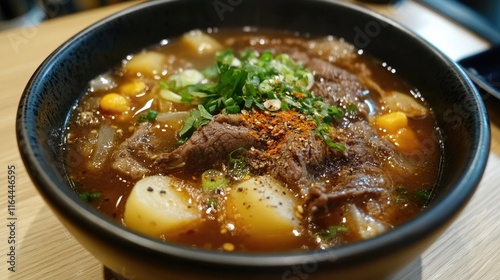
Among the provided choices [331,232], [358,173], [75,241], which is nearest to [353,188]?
[358,173]

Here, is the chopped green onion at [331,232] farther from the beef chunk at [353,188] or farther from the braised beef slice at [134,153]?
the braised beef slice at [134,153]

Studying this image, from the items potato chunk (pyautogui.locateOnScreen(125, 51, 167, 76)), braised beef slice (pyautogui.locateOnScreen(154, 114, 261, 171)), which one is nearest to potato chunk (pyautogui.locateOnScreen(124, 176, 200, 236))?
braised beef slice (pyautogui.locateOnScreen(154, 114, 261, 171))

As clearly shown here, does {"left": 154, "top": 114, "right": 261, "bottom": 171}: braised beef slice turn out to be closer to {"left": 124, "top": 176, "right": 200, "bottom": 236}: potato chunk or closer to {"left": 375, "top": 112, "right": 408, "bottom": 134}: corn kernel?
{"left": 124, "top": 176, "right": 200, "bottom": 236}: potato chunk

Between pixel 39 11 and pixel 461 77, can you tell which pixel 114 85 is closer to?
pixel 461 77

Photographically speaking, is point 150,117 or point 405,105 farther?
point 405,105

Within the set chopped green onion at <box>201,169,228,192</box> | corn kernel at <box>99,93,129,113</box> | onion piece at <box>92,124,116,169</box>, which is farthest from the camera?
corn kernel at <box>99,93,129,113</box>

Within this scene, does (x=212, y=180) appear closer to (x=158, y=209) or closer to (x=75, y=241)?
(x=158, y=209)
